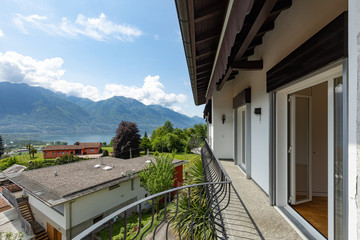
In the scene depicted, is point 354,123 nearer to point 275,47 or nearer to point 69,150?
point 275,47

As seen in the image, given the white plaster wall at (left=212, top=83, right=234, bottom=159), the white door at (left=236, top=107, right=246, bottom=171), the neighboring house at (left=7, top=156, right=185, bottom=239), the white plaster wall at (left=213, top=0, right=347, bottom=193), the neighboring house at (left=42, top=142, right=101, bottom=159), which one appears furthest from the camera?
the neighboring house at (left=42, top=142, right=101, bottom=159)

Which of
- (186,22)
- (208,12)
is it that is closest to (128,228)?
(186,22)

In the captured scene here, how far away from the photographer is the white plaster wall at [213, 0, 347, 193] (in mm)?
2037

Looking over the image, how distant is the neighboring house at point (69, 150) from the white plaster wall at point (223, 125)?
159ft

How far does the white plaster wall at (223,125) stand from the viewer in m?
7.22

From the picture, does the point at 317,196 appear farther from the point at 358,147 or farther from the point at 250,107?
the point at 358,147

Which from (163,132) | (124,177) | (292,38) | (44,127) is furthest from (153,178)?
(44,127)

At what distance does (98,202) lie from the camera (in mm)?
11922

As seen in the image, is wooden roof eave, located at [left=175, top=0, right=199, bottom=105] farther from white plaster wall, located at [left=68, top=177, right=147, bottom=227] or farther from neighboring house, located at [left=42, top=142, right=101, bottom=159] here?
neighboring house, located at [left=42, top=142, right=101, bottom=159]

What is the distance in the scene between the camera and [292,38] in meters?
2.65

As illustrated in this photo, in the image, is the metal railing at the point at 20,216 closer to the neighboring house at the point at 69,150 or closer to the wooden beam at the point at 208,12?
the wooden beam at the point at 208,12

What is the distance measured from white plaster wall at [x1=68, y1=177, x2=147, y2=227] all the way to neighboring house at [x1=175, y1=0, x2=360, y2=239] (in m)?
11.3

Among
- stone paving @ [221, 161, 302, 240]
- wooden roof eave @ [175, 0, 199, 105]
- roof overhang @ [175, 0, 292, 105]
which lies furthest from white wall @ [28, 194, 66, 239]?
roof overhang @ [175, 0, 292, 105]

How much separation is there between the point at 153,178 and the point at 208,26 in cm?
1033
